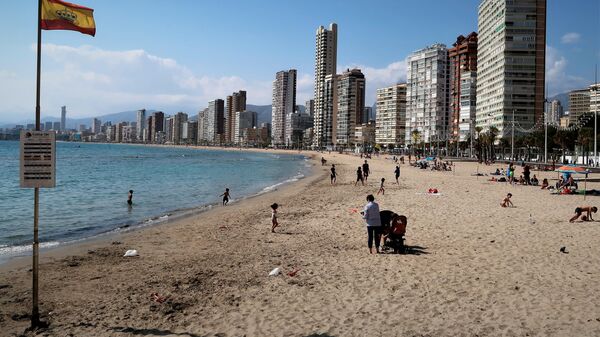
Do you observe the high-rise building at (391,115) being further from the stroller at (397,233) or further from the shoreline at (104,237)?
the stroller at (397,233)

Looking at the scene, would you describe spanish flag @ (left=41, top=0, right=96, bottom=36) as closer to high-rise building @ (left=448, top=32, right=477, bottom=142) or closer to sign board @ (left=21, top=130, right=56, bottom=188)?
sign board @ (left=21, top=130, right=56, bottom=188)

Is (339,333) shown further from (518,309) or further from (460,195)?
(460,195)

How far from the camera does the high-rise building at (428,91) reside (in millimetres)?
156625

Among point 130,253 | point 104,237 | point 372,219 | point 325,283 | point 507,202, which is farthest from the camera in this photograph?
point 507,202

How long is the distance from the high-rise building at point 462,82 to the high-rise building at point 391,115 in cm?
3378

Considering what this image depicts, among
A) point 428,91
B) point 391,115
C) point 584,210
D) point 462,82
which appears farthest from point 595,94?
point 391,115

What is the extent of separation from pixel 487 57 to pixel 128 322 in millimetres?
125302

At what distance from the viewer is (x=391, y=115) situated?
189 m

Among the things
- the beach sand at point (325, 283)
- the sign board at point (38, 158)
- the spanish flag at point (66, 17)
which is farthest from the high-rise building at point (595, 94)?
the sign board at point (38, 158)

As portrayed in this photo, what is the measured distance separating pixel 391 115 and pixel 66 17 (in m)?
189

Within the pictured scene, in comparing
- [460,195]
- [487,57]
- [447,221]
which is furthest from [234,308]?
[487,57]

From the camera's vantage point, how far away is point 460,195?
80.7 feet

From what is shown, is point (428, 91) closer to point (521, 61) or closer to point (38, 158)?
point (521, 61)

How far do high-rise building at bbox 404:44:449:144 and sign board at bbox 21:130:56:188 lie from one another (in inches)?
6020
